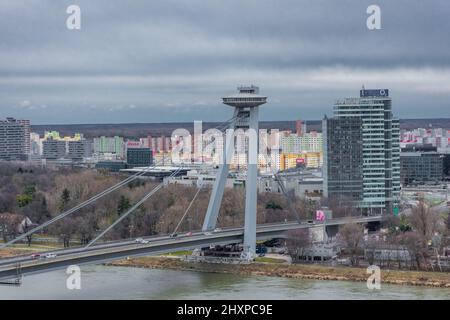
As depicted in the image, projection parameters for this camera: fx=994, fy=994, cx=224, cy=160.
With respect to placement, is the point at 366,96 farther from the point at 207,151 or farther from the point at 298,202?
the point at 207,151

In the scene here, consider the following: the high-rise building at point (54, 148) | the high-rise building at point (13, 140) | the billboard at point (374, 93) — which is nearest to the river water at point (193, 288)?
the billboard at point (374, 93)

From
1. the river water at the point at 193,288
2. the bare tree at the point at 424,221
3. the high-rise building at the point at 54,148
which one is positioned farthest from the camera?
the high-rise building at the point at 54,148

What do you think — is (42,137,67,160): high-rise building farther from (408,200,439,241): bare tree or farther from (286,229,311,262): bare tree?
(286,229,311,262): bare tree

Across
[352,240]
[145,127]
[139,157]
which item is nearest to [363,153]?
[352,240]

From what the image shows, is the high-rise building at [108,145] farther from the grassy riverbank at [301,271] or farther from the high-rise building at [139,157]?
the grassy riverbank at [301,271]

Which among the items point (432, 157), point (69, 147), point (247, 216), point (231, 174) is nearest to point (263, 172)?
point (231, 174)

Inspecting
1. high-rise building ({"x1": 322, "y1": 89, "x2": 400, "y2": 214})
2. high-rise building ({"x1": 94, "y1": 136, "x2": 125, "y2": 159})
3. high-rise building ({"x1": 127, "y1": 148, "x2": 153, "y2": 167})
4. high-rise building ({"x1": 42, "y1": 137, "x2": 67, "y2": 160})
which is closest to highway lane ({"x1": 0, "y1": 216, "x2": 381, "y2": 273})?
high-rise building ({"x1": 322, "y1": 89, "x2": 400, "y2": 214})

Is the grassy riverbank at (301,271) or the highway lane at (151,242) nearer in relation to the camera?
the highway lane at (151,242)
